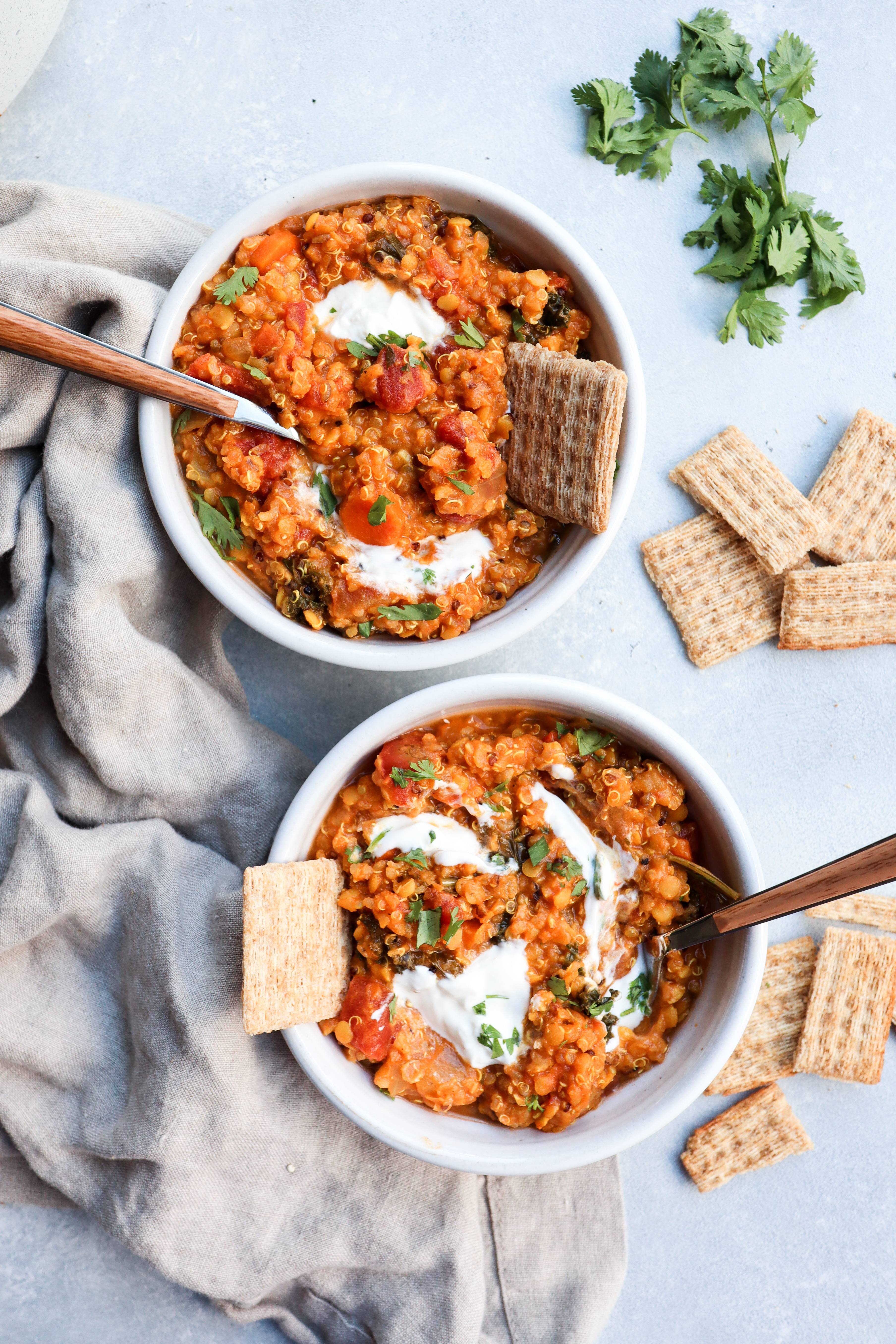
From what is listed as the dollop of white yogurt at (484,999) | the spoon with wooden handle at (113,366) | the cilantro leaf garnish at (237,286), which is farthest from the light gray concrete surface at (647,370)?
the dollop of white yogurt at (484,999)

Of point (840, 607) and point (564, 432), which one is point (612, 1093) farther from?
point (564, 432)

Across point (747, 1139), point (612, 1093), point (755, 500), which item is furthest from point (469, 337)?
point (747, 1139)

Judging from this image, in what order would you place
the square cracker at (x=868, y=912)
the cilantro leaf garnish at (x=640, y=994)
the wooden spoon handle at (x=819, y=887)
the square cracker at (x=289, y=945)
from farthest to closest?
the square cracker at (x=868, y=912) → the cilantro leaf garnish at (x=640, y=994) → the square cracker at (x=289, y=945) → the wooden spoon handle at (x=819, y=887)

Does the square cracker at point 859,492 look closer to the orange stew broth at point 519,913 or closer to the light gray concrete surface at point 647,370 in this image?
the light gray concrete surface at point 647,370

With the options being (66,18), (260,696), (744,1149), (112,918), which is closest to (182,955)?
(112,918)

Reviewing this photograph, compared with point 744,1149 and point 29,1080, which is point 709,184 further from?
point 29,1080

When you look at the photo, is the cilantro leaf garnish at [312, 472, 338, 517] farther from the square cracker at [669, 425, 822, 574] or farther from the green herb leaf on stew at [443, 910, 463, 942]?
the square cracker at [669, 425, 822, 574]
